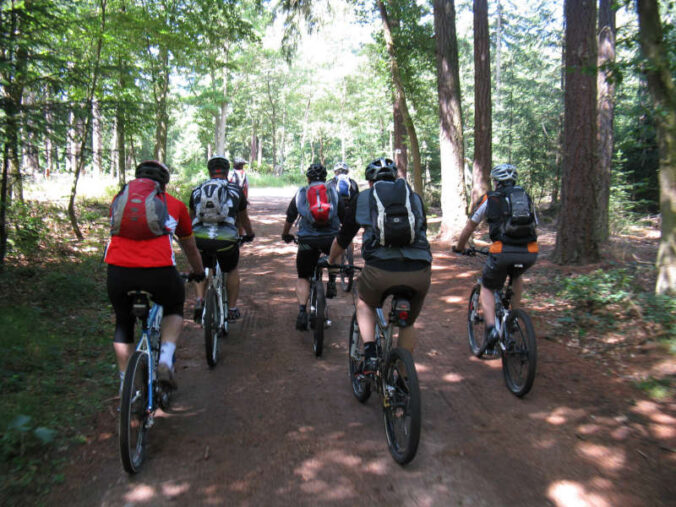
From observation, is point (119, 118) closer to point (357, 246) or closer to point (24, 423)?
point (24, 423)

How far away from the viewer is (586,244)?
865 cm

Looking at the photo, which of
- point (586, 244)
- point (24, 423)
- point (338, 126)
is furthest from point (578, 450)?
point (338, 126)

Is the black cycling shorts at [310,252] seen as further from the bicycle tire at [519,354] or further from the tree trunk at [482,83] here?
the tree trunk at [482,83]

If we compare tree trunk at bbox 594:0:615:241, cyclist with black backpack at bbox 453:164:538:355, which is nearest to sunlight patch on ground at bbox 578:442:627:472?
cyclist with black backpack at bbox 453:164:538:355

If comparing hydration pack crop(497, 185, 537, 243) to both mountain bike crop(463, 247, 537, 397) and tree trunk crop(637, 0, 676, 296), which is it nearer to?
mountain bike crop(463, 247, 537, 397)

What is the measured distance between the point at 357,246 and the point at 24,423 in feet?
34.0

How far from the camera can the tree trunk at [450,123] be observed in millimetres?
12211

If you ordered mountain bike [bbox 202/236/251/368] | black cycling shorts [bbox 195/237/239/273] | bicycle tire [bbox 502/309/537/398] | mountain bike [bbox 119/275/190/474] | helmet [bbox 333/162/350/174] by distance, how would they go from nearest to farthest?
mountain bike [bbox 119/275/190/474] < bicycle tire [bbox 502/309/537/398] < mountain bike [bbox 202/236/251/368] < black cycling shorts [bbox 195/237/239/273] < helmet [bbox 333/162/350/174]

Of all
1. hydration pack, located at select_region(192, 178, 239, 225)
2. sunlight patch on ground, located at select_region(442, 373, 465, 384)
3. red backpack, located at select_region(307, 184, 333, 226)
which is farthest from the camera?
red backpack, located at select_region(307, 184, 333, 226)

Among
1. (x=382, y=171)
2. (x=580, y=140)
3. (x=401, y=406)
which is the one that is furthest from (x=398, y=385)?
(x=580, y=140)

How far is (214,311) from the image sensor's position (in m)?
4.93

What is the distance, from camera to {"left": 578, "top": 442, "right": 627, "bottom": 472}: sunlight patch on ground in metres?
3.21

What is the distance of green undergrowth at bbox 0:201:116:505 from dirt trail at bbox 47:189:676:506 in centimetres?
24

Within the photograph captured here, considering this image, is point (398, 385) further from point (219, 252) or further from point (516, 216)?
point (219, 252)
